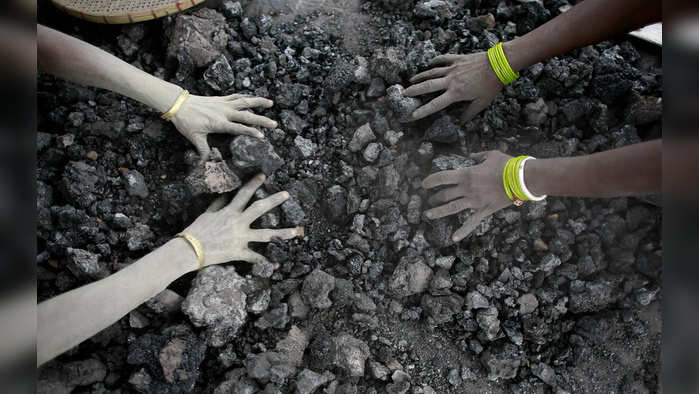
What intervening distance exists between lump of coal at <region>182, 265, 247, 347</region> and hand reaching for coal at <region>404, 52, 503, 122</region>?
0.97 metres

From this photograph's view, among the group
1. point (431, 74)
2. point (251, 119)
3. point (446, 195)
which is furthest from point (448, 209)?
point (251, 119)

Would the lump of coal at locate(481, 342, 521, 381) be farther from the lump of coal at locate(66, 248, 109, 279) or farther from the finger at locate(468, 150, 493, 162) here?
the lump of coal at locate(66, 248, 109, 279)

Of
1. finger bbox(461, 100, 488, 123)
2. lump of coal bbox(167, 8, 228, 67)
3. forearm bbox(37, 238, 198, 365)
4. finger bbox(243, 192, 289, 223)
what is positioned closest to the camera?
forearm bbox(37, 238, 198, 365)

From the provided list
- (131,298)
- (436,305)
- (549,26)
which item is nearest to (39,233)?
(131,298)

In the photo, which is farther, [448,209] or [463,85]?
[463,85]

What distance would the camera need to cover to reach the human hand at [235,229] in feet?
5.44

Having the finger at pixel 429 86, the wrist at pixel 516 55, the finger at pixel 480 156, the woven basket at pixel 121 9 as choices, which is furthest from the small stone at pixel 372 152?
the woven basket at pixel 121 9

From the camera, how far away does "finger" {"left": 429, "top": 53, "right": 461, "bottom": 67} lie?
74.0 inches

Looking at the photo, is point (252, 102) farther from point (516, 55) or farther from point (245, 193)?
point (516, 55)

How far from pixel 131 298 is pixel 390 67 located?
1318 mm

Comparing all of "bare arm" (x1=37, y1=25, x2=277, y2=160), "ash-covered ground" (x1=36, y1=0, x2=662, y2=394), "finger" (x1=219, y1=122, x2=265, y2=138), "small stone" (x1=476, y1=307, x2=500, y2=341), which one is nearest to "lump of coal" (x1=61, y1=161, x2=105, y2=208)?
"ash-covered ground" (x1=36, y1=0, x2=662, y2=394)

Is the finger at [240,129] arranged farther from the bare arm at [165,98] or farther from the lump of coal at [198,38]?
the lump of coal at [198,38]

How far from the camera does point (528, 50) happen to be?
5.62 ft

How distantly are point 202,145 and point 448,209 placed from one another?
0.99 meters
